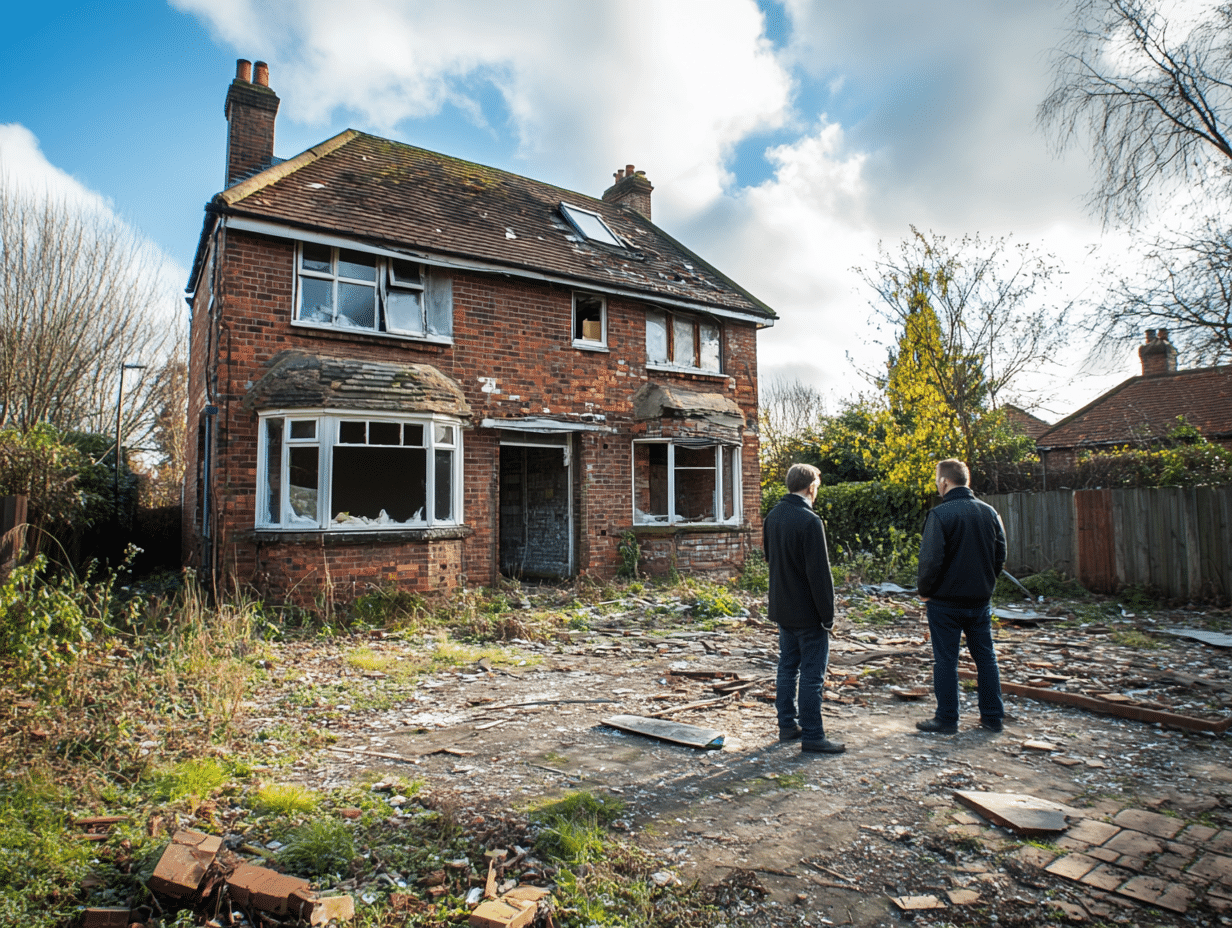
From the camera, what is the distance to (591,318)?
12.8 m

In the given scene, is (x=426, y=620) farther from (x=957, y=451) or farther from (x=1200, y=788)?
(x=957, y=451)

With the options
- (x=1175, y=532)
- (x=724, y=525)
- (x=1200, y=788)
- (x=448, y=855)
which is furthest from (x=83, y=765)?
(x=1175, y=532)

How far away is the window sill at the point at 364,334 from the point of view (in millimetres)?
9875

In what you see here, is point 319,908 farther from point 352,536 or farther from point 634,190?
point 634,190

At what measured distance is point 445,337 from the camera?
11.0m

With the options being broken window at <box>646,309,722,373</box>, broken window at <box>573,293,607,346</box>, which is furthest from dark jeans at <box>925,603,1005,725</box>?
broken window at <box>646,309,722,373</box>

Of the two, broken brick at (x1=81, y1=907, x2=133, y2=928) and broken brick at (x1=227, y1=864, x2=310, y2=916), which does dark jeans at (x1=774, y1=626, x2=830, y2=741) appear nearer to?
broken brick at (x1=227, y1=864, x2=310, y2=916)

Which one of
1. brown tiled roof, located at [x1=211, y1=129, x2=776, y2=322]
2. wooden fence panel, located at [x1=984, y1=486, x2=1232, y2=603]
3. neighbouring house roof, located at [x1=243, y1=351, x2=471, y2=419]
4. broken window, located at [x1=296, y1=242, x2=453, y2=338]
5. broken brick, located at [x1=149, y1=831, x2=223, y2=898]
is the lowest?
broken brick, located at [x1=149, y1=831, x2=223, y2=898]

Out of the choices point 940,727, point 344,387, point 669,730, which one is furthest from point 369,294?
point 940,727

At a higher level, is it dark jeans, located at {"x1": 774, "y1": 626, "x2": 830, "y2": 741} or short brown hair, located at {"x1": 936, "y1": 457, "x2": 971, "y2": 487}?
short brown hair, located at {"x1": 936, "y1": 457, "x2": 971, "y2": 487}

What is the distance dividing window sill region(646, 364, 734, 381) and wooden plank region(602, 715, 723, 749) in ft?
29.0

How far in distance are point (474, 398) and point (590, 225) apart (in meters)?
5.41

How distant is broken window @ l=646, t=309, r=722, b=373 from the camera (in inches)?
530

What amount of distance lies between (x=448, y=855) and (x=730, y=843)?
1276 millimetres
